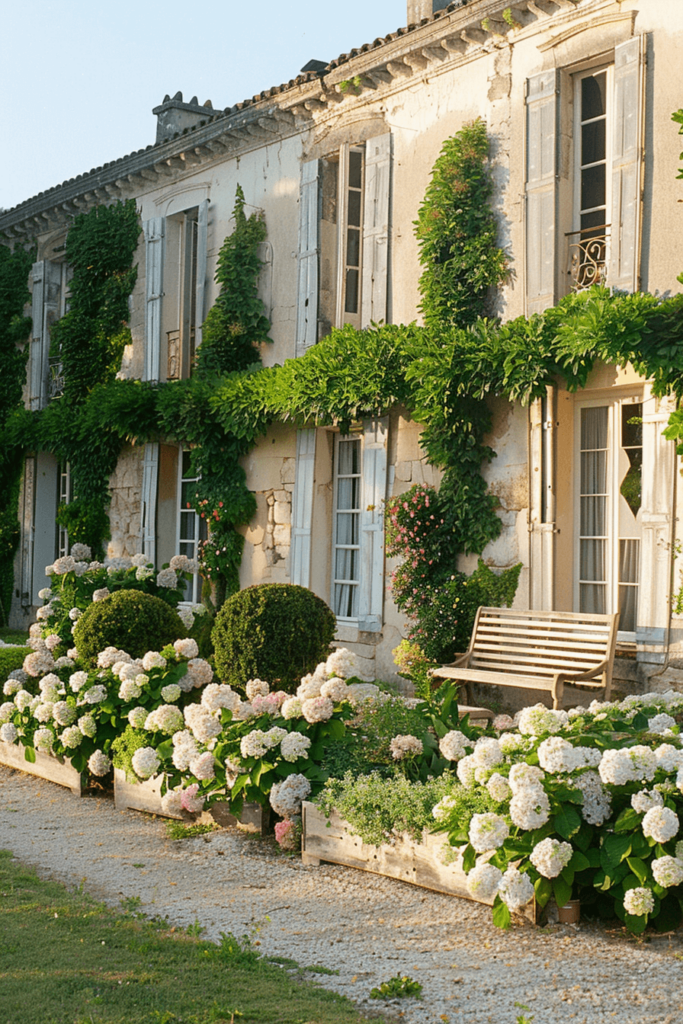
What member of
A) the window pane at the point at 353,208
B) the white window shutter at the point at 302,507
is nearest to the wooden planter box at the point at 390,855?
the white window shutter at the point at 302,507

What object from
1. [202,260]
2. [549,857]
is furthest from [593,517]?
[202,260]

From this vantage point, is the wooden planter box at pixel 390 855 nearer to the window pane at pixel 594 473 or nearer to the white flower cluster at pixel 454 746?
the white flower cluster at pixel 454 746

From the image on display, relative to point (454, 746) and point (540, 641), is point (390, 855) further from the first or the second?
point (540, 641)

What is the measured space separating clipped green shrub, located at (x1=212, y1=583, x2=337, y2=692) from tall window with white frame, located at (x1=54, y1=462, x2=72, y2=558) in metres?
7.91

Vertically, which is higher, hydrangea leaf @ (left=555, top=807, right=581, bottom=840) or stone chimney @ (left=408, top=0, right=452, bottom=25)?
stone chimney @ (left=408, top=0, right=452, bottom=25)

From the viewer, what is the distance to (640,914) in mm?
3398

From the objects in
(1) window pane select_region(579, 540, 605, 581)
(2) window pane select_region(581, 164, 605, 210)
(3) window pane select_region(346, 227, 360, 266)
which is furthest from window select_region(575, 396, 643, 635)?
(3) window pane select_region(346, 227, 360, 266)

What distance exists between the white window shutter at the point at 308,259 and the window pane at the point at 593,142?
293cm

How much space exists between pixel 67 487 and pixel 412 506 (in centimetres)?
713

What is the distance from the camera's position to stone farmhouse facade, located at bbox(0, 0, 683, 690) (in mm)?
7371

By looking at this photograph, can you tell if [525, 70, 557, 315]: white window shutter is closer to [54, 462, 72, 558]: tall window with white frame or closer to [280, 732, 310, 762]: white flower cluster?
[280, 732, 310, 762]: white flower cluster

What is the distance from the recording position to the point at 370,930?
3670 mm

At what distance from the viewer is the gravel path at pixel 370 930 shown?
2.99 metres

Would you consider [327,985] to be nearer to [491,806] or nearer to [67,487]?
[491,806]
